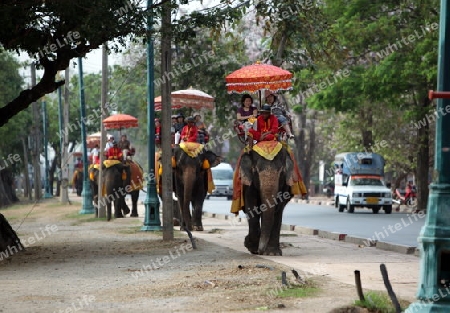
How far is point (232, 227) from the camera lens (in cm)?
2594

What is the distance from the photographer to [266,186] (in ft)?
51.5

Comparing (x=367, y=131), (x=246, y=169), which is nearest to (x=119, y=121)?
(x=246, y=169)

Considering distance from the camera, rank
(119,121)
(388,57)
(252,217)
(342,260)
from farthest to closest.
Answer: (388,57)
(119,121)
(252,217)
(342,260)

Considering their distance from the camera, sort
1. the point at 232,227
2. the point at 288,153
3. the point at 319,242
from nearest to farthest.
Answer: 1. the point at 288,153
2. the point at 319,242
3. the point at 232,227

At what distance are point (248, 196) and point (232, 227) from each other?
993 cm

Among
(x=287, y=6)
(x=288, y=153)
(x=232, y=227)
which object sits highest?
(x=287, y=6)

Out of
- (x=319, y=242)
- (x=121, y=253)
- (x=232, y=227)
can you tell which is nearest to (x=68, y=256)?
(x=121, y=253)

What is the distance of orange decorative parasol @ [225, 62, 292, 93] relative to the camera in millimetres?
17719

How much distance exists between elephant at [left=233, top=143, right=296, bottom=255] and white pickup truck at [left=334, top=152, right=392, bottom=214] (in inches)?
885

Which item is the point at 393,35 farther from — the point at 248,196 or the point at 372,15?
the point at 248,196

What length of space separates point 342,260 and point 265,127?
239 cm

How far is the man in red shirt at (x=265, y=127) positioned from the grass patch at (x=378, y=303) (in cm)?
603

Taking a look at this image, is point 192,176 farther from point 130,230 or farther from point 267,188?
point 267,188

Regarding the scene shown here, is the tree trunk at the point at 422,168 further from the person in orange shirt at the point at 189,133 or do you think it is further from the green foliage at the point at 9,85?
the green foliage at the point at 9,85
